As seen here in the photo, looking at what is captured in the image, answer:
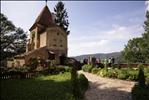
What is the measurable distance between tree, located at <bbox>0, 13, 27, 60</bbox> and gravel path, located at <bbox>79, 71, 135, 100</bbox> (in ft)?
150

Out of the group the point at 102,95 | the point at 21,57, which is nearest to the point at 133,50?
the point at 21,57

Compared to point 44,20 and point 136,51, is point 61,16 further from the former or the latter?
point 136,51

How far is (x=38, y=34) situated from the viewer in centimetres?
5091

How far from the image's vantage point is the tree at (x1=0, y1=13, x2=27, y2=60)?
6406cm

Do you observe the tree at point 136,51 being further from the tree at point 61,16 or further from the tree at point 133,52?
the tree at point 61,16

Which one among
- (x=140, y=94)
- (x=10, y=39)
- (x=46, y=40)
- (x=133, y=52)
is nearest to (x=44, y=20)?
(x=46, y=40)

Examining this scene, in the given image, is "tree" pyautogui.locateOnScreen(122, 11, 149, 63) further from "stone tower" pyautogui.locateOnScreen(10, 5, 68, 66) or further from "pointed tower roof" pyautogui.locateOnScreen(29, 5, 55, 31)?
"pointed tower roof" pyautogui.locateOnScreen(29, 5, 55, 31)

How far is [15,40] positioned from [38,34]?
20.8 meters

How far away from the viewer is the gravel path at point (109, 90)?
1670 cm

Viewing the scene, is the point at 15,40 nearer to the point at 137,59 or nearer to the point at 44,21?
the point at 44,21

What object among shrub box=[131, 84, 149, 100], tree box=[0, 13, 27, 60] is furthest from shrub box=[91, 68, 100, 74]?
tree box=[0, 13, 27, 60]

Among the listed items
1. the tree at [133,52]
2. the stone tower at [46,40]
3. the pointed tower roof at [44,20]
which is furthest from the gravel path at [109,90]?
the tree at [133,52]

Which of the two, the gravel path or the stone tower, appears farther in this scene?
the stone tower

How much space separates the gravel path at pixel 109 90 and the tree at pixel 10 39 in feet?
150
